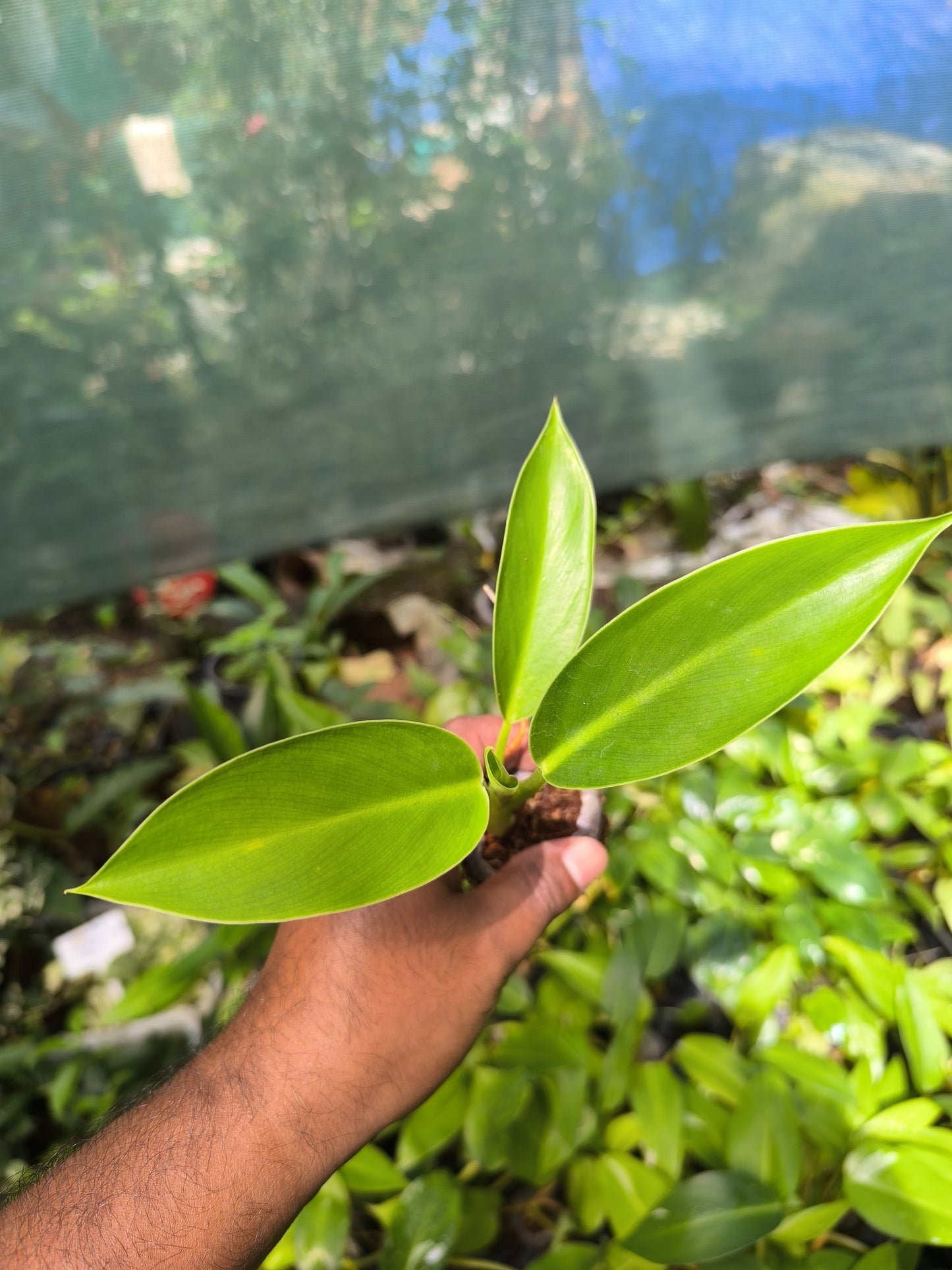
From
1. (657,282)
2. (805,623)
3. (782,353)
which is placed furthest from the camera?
(782,353)

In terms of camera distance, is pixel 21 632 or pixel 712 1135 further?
pixel 21 632

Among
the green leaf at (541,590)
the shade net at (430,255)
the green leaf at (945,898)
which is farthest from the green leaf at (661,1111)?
the shade net at (430,255)

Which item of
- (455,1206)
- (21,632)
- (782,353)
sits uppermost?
(782,353)

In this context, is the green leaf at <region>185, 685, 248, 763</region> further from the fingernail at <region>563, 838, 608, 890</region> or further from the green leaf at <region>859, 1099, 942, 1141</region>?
the green leaf at <region>859, 1099, 942, 1141</region>

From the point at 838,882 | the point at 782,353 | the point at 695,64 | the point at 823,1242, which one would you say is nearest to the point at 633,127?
the point at 695,64

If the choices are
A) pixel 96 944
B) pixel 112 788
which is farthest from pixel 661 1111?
pixel 112 788

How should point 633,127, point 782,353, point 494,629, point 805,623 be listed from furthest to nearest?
point 782,353 → point 633,127 → point 494,629 → point 805,623

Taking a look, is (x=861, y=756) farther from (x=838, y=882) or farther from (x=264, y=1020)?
(x=264, y=1020)
